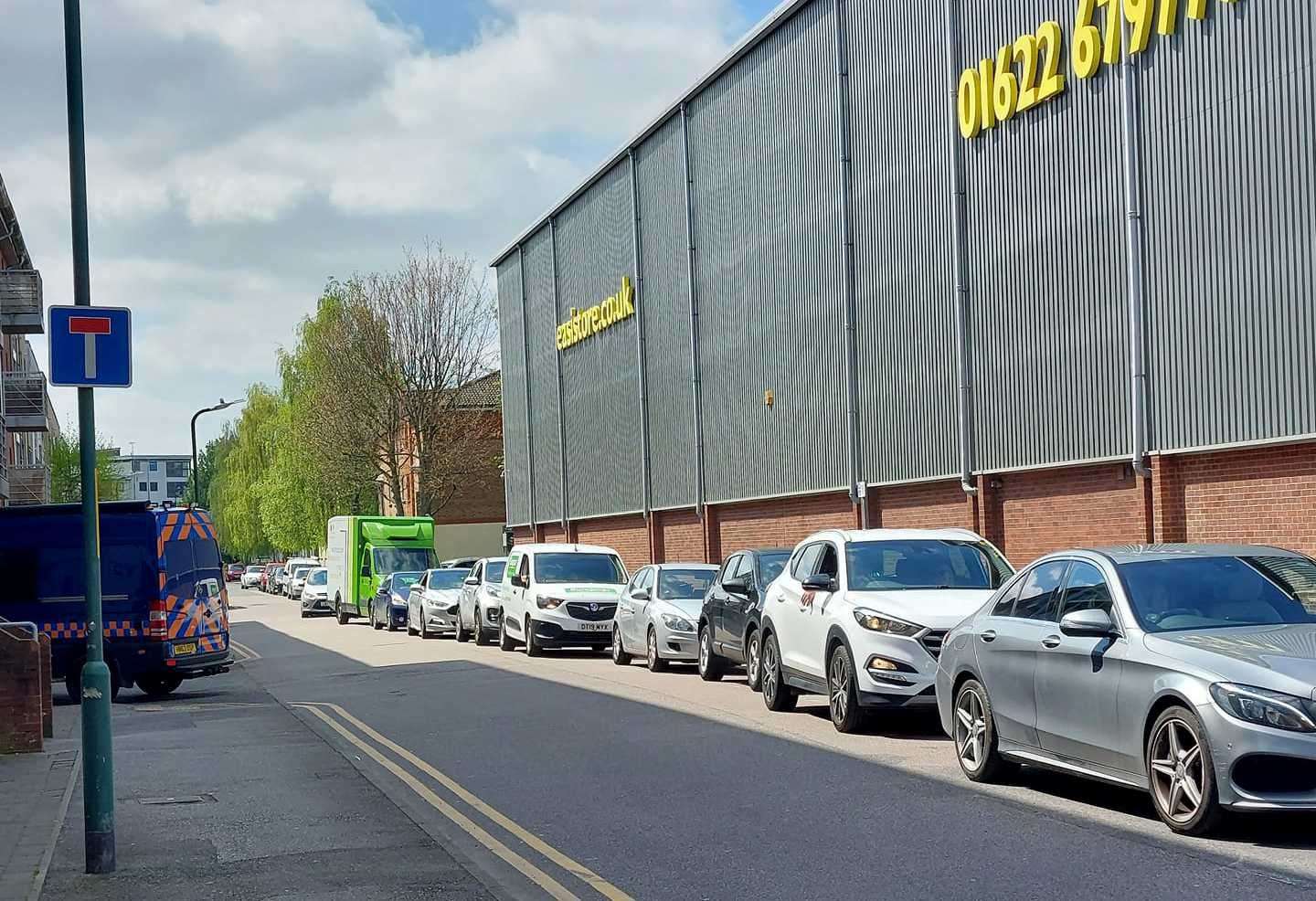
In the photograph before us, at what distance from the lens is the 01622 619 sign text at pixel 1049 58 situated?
20295mm

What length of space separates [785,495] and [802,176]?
6.08 meters

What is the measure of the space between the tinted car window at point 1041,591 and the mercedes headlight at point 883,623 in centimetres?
316

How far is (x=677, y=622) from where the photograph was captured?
22.5 meters

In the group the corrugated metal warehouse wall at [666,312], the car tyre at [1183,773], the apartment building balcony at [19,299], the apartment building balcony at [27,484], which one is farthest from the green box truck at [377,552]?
the car tyre at [1183,773]

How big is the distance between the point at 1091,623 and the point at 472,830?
383cm

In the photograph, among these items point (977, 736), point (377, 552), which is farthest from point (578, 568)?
point (977, 736)

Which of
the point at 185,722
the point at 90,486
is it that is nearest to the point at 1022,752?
the point at 90,486

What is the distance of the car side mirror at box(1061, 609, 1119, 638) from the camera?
8984 millimetres

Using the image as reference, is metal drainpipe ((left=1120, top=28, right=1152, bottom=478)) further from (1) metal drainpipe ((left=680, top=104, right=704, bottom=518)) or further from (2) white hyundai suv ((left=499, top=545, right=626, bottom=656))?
(1) metal drainpipe ((left=680, top=104, right=704, bottom=518))

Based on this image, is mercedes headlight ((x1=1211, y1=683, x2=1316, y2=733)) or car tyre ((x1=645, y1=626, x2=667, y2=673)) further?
car tyre ((x1=645, y1=626, x2=667, y2=673))

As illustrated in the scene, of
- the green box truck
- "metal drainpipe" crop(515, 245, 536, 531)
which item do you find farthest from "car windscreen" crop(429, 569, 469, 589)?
"metal drainpipe" crop(515, 245, 536, 531)

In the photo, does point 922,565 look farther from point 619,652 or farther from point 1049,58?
point 619,652

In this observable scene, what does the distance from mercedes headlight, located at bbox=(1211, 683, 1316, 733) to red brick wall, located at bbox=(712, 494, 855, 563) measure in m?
20.6

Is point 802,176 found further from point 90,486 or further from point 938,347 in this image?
point 90,486
